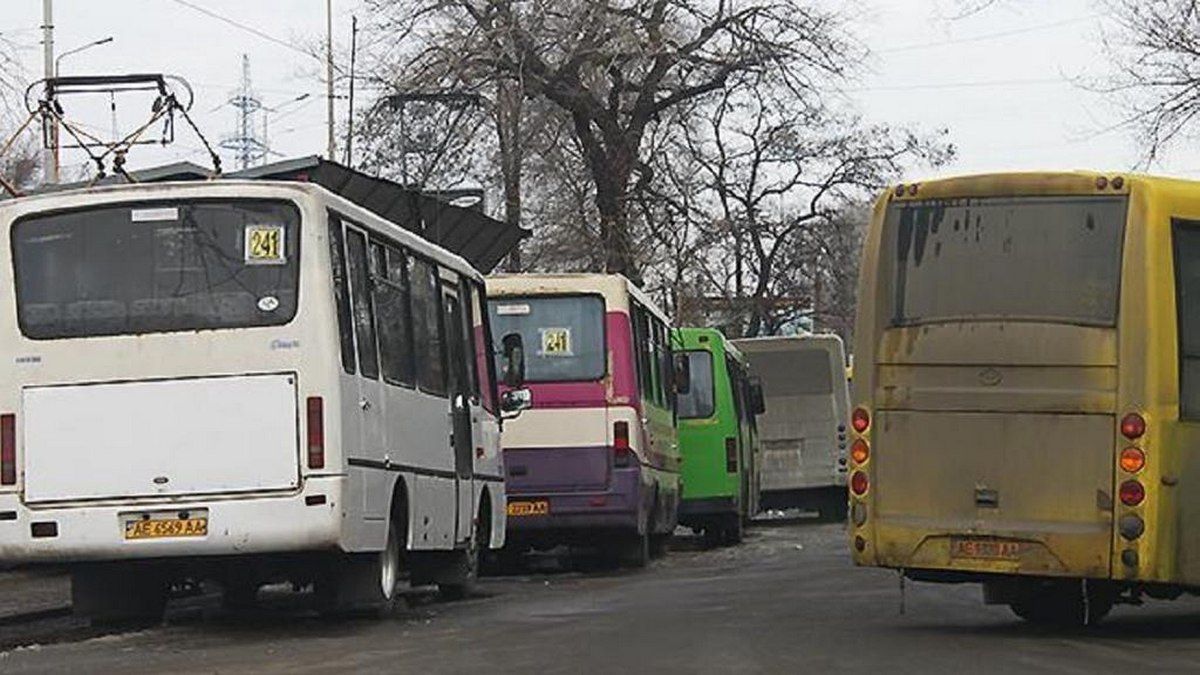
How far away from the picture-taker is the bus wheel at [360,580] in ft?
48.9

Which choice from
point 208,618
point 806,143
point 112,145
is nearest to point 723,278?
point 806,143

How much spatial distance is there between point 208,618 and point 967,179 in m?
6.53

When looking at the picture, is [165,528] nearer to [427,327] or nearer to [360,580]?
[360,580]

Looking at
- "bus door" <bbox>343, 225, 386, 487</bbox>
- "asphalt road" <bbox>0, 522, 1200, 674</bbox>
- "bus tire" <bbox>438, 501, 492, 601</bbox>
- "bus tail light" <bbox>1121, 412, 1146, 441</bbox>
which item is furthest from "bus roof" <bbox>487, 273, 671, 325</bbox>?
"bus tail light" <bbox>1121, 412, 1146, 441</bbox>

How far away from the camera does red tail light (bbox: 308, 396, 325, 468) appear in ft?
43.7

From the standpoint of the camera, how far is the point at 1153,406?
12852mm

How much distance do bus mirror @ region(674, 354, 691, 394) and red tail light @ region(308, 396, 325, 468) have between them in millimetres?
13231

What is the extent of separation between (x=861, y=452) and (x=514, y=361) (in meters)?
6.51

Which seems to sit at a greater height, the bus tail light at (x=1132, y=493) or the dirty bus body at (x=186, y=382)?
the dirty bus body at (x=186, y=382)

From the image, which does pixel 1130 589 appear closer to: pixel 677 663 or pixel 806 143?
pixel 677 663

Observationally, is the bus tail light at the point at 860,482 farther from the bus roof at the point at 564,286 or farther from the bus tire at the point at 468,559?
the bus roof at the point at 564,286

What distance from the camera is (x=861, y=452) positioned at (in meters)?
13.8

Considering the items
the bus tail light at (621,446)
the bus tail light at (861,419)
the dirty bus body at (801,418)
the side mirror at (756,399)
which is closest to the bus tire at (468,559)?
the bus tail light at (621,446)

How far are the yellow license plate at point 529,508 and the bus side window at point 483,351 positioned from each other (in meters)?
2.53
